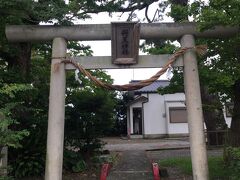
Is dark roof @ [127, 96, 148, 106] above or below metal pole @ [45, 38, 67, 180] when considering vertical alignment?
above

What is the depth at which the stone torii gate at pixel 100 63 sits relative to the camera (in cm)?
968

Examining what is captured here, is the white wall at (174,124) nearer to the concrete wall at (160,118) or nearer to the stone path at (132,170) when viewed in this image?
the concrete wall at (160,118)

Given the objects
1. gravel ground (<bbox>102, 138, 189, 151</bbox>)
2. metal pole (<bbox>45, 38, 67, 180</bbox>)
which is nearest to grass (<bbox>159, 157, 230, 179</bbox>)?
metal pole (<bbox>45, 38, 67, 180</bbox>)

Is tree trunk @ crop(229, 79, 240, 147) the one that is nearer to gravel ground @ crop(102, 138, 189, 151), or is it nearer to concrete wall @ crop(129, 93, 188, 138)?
gravel ground @ crop(102, 138, 189, 151)

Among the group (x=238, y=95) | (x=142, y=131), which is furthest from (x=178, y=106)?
(x=238, y=95)

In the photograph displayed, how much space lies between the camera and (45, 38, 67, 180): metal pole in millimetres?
9625

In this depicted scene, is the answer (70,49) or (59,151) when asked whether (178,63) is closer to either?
(59,151)

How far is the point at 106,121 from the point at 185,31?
→ 220 inches

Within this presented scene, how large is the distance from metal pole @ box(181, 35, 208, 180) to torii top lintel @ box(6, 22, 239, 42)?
304mm

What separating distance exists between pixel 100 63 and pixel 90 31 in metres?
0.86

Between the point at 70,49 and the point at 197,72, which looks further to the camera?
the point at 70,49

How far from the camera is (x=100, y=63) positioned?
1014cm

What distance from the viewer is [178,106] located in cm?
3334

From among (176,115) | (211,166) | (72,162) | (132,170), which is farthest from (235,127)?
(176,115)
